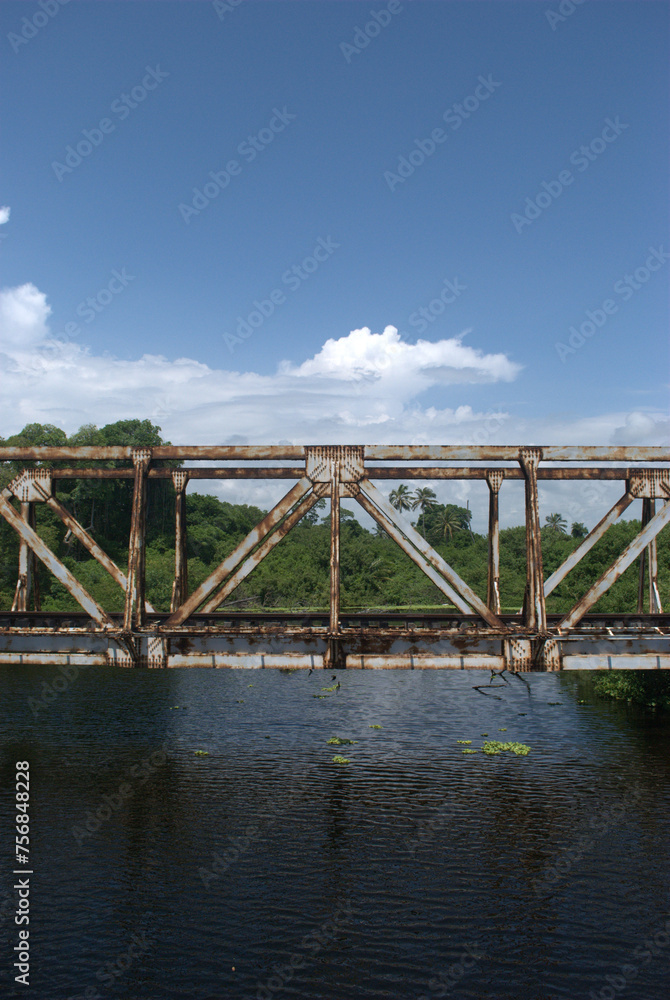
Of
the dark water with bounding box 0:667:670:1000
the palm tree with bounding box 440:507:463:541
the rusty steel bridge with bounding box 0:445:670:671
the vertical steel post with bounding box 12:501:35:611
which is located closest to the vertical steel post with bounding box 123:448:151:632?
the rusty steel bridge with bounding box 0:445:670:671

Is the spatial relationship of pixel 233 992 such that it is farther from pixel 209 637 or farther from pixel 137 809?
pixel 137 809

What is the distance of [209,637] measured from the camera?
46.4ft

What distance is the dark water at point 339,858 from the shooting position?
45.1ft

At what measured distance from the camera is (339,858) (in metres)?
18.3

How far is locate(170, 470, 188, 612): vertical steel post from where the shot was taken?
52.0ft

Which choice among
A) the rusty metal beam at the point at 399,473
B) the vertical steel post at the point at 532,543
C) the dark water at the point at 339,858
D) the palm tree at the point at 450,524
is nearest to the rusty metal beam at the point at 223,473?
the rusty metal beam at the point at 399,473

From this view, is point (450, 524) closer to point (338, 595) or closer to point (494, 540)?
point (494, 540)

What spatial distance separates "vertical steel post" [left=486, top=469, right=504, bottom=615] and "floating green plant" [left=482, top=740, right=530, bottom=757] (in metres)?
11.7

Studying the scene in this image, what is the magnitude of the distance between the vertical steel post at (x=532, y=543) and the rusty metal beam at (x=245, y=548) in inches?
181

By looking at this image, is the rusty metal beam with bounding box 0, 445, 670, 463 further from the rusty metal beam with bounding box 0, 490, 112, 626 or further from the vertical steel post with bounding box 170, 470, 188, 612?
the rusty metal beam with bounding box 0, 490, 112, 626

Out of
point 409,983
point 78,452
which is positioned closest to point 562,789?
point 409,983

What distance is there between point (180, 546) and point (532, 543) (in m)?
8.20

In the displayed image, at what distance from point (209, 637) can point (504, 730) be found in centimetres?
2058

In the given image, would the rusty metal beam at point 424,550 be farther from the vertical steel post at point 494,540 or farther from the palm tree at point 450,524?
the palm tree at point 450,524
